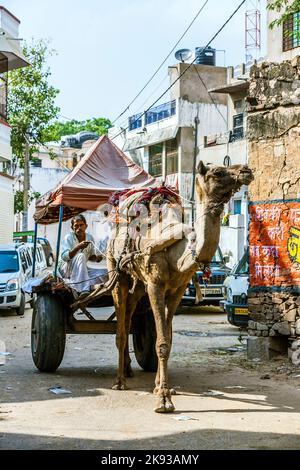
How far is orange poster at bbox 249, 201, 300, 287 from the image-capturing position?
11.5 meters

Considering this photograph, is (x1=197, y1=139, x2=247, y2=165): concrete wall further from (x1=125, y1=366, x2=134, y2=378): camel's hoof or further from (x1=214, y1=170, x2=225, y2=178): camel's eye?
(x1=214, y1=170, x2=225, y2=178): camel's eye

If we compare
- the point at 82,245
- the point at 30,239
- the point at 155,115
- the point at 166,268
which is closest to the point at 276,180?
the point at 82,245

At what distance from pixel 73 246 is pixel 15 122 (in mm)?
23884

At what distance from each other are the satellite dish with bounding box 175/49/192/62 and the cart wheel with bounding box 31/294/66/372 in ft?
104

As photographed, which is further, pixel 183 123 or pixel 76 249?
pixel 183 123

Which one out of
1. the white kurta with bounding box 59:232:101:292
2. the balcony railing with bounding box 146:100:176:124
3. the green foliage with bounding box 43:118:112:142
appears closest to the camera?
the white kurta with bounding box 59:232:101:292

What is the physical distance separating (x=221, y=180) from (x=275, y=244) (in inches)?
171

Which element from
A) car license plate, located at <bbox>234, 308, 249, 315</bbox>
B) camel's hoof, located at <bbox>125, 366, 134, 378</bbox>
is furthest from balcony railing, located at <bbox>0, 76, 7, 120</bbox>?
camel's hoof, located at <bbox>125, 366, 134, 378</bbox>

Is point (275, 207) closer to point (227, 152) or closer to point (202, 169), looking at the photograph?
point (202, 169)

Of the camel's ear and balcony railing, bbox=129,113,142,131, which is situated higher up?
balcony railing, bbox=129,113,142,131

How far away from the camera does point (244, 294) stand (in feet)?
52.3

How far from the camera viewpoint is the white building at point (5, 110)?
3153 centimetres

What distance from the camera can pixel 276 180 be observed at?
1170 centimetres
